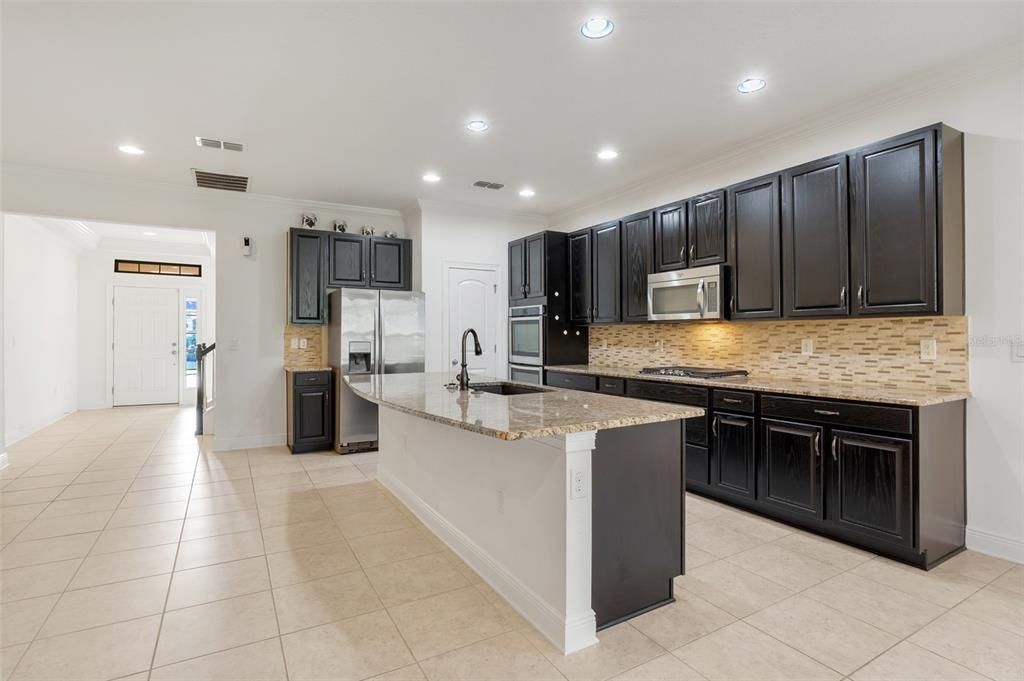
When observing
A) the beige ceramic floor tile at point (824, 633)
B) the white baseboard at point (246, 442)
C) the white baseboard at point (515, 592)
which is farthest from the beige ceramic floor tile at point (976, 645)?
the white baseboard at point (246, 442)

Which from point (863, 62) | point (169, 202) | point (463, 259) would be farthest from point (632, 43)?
point (169, 202)

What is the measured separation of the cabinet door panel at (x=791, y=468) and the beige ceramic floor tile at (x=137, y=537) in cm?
370

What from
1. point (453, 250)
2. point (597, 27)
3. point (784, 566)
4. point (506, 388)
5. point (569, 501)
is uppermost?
point (597, 27)

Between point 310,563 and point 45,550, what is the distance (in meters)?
1.58

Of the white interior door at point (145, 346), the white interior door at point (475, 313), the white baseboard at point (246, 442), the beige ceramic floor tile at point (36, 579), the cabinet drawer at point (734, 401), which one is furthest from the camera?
the white interior door at point (145, 346)

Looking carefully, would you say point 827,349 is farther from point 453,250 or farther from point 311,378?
point 311,378

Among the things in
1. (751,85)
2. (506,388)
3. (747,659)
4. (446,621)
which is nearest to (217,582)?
(446,621)

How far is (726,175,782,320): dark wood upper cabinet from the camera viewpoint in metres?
3.54

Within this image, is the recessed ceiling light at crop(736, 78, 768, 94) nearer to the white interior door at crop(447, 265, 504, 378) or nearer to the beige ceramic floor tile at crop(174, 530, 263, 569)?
the white interior door at crop(447, 265, 504, 378)

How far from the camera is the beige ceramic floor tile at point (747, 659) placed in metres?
1.76

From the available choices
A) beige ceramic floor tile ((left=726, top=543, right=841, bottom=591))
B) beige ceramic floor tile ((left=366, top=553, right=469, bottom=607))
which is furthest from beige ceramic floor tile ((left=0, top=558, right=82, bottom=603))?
beige ceramic floor tile ((left=726, top=543, right=841, bottom=591))

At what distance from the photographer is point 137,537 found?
3.05 metres

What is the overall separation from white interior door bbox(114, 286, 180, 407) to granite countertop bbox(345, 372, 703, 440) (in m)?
7.56

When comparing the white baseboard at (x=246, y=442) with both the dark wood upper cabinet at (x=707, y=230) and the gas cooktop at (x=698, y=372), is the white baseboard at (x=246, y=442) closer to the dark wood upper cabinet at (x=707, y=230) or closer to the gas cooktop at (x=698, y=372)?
the gas cooktop at (x=698, y=372)
